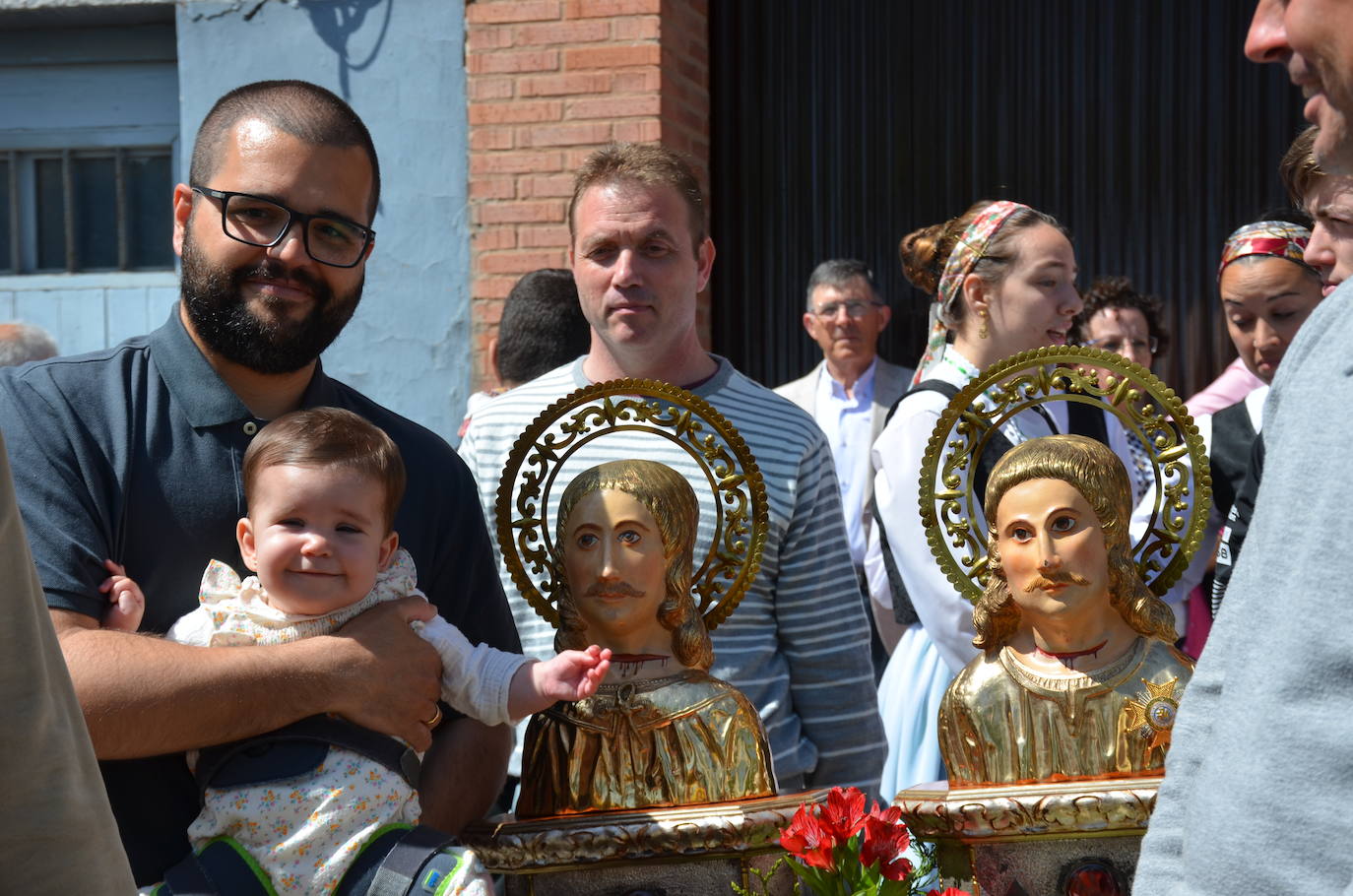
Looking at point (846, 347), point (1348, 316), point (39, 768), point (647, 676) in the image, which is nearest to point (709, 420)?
point (647, 676)

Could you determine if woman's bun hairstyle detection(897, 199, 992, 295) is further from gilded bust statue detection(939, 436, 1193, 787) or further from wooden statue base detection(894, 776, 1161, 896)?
wooden statue base detection(894, 776, 1161, 896)

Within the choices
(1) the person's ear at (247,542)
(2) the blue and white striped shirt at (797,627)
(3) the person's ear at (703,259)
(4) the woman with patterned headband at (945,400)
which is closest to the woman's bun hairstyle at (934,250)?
(4) the woman with patterned headband at (945,400)

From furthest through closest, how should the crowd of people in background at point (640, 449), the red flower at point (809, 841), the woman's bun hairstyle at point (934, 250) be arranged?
the woman's bun hairstyle at point (934, 250) → the red flower at point (809, 841) → the crowd of people in background at point (640, 449)

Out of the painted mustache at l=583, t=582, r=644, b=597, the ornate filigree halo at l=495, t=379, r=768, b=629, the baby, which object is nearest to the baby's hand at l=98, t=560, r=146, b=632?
the baby

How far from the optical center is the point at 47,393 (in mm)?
2357

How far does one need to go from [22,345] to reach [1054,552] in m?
3.80

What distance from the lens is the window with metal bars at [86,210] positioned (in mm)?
6191

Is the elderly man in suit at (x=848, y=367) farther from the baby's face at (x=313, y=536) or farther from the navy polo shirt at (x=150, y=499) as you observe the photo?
the baby's face at (x=313, y=536)

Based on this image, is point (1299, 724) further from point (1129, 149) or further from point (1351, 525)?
point (1129, 149)

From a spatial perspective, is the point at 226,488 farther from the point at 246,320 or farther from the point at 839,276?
the point at 839,276

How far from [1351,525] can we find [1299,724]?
160 millimetres

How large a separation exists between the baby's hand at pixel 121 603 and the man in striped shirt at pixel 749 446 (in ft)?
2.32

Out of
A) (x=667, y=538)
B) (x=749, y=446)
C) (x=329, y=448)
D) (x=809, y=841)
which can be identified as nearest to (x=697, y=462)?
(x=667, y=538)

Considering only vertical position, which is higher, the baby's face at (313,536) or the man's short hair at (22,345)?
the man's short hair at (22,345)
